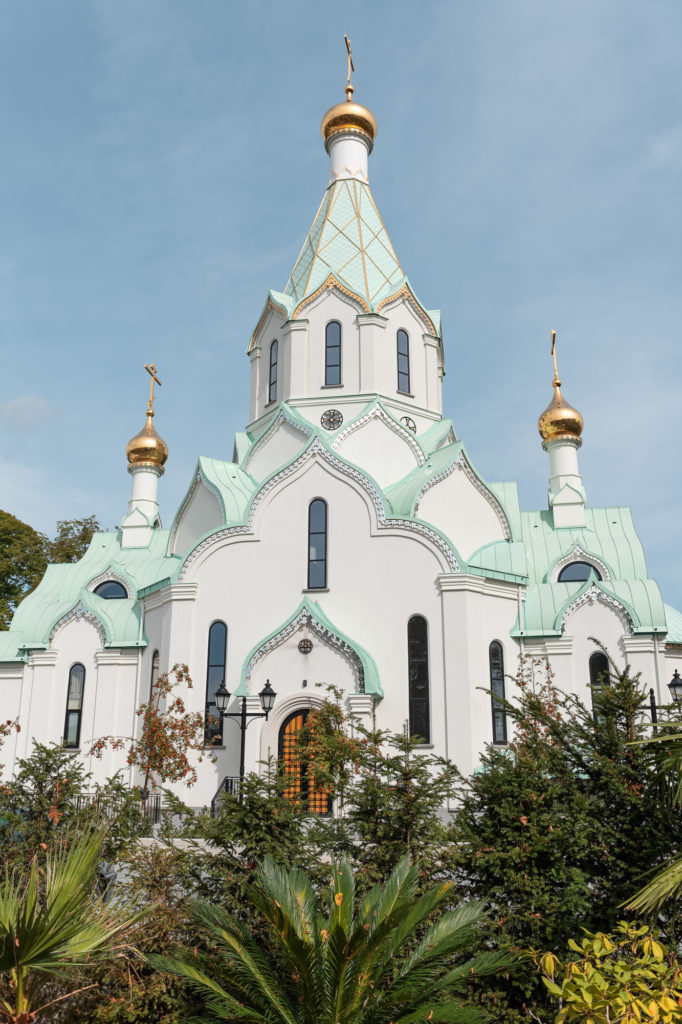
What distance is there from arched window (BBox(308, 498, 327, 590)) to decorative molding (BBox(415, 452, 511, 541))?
250cm

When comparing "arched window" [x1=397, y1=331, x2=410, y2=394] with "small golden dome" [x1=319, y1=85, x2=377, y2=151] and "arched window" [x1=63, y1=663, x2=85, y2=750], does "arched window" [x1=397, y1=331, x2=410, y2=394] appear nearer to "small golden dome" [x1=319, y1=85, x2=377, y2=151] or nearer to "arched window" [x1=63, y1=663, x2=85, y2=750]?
"small golden dome" [x1=319, y1=85, x2=377, y2=151]

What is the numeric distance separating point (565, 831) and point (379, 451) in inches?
599

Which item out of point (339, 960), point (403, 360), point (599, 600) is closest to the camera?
point (339, 960)

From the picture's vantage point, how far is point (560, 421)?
25672 millimetres

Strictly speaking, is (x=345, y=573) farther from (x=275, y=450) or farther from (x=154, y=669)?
(x=154, y=669)

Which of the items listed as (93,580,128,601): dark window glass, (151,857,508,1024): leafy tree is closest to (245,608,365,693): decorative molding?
(93,580,128,601): dark window glass

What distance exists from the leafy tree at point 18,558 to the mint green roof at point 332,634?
1888cm

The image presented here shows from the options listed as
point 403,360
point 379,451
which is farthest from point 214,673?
point 403,360

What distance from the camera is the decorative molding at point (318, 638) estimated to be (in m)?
18.9

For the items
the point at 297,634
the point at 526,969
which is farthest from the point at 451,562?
the point at 526,969

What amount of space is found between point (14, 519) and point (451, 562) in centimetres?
2219

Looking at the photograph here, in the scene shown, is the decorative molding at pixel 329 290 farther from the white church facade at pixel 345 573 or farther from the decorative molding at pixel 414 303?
the decorative molding at pixel 414 303

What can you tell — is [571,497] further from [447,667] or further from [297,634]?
[297,634]

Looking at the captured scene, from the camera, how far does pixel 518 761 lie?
876 centimetres
